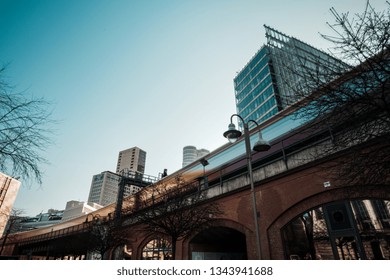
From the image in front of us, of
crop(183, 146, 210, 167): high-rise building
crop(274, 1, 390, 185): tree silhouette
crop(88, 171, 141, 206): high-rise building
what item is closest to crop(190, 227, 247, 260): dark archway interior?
crop(274, 1, 390, 185): tree silhouette

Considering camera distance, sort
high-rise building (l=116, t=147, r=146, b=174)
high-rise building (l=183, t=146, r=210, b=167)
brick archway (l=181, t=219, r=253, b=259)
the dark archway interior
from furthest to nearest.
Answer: high-rise building (l=183, t=146, r=210, b=167) < high-rise building (l=116, t=147, r=146, b=174) < the dark archway interior < brick archway (l=181, t=219, r=253, b=259)

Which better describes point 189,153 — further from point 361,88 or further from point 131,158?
point 361,88

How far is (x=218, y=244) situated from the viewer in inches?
680

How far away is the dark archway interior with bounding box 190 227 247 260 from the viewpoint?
1505 centimetres

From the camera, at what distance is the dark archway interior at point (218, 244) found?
593 inches

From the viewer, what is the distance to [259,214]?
11469 millimetres

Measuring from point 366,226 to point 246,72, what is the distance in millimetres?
68743

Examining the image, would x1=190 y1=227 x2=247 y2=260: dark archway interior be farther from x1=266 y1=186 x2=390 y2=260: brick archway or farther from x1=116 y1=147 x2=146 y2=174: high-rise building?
x1=116 y1=147 x2=146 y2=174: high-rise building

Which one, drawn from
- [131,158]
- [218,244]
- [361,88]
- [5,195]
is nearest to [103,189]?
[131,158]

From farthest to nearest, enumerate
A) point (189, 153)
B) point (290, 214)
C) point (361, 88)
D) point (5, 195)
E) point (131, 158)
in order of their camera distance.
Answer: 1. point (189, 153)
2. point (131, 158)
3. point (5, 195)
4. point (290, 214)
5. point (361, 88)

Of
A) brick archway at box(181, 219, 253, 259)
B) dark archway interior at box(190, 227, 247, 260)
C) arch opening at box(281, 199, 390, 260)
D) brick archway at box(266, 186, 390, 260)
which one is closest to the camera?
arch opening at box(281, 199, 390, 260)

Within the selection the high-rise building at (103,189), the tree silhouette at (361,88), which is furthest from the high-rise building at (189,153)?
the tree silhouette at (361,88)
